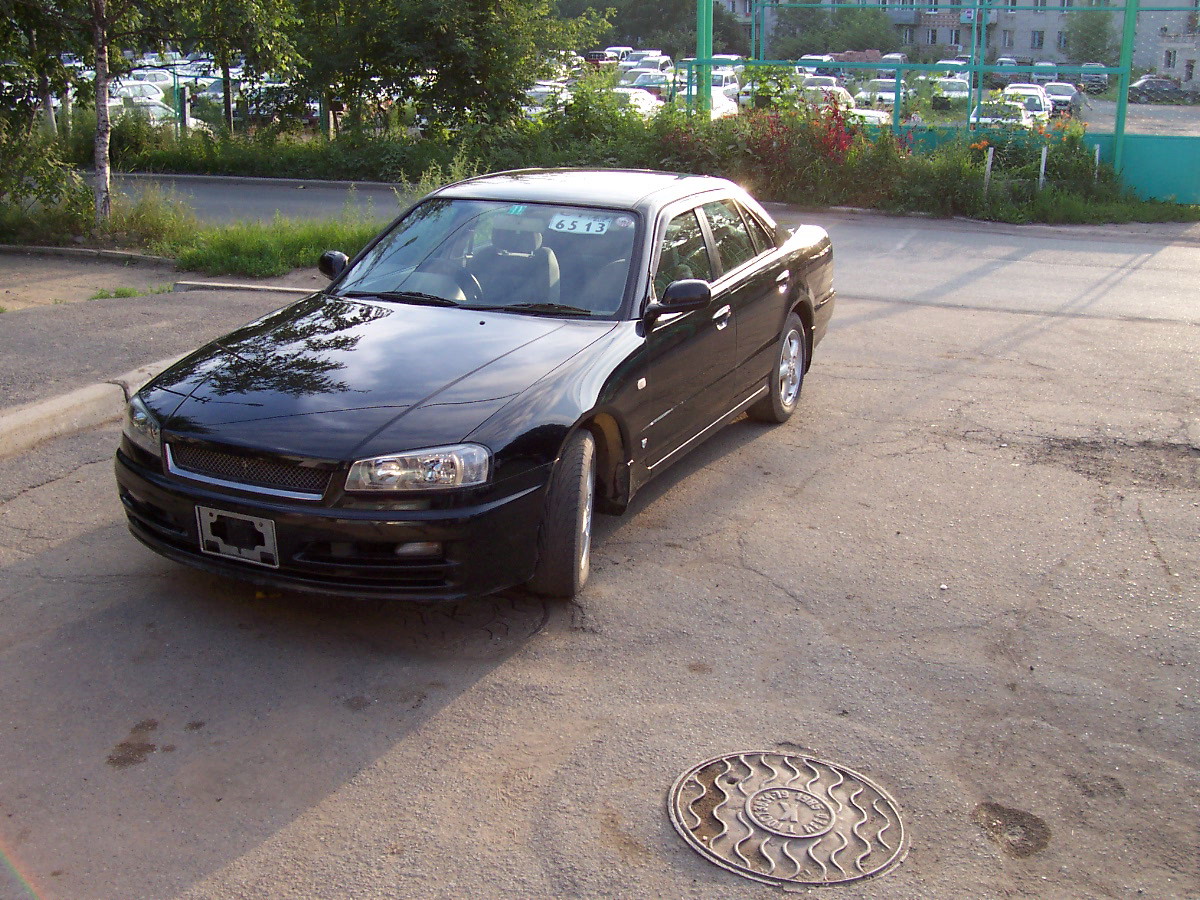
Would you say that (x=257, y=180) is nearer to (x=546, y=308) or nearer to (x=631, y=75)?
(x=546, y=308)

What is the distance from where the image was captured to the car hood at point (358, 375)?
444 centimetres

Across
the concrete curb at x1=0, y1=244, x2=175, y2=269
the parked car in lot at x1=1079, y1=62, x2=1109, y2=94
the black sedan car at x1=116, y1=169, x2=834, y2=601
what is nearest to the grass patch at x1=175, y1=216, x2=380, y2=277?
the concrete curb at x1=0, y1=244, x2=175, y2=269

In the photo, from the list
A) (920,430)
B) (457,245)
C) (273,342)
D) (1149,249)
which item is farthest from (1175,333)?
(273,342)

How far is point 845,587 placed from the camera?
17.1 ft

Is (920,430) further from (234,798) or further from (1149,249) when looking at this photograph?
(1149,249)

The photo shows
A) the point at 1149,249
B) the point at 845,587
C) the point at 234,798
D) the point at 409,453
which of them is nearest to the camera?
the point at 234,798

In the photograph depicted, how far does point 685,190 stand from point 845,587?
2482 mm

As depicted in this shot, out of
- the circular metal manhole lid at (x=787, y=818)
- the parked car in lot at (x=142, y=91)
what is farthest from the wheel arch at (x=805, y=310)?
the parked car in lot at (x=142, y=91)

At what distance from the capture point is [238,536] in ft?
14.4

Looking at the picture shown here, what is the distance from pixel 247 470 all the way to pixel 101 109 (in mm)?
11611

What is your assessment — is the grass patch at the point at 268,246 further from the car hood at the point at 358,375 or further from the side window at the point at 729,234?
the car hood at the point at 358,375

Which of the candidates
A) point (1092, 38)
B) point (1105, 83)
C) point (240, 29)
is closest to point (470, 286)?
point (240, 29)

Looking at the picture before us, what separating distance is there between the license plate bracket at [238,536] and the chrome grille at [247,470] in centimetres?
13

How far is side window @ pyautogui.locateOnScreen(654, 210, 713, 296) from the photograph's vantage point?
592 cm
